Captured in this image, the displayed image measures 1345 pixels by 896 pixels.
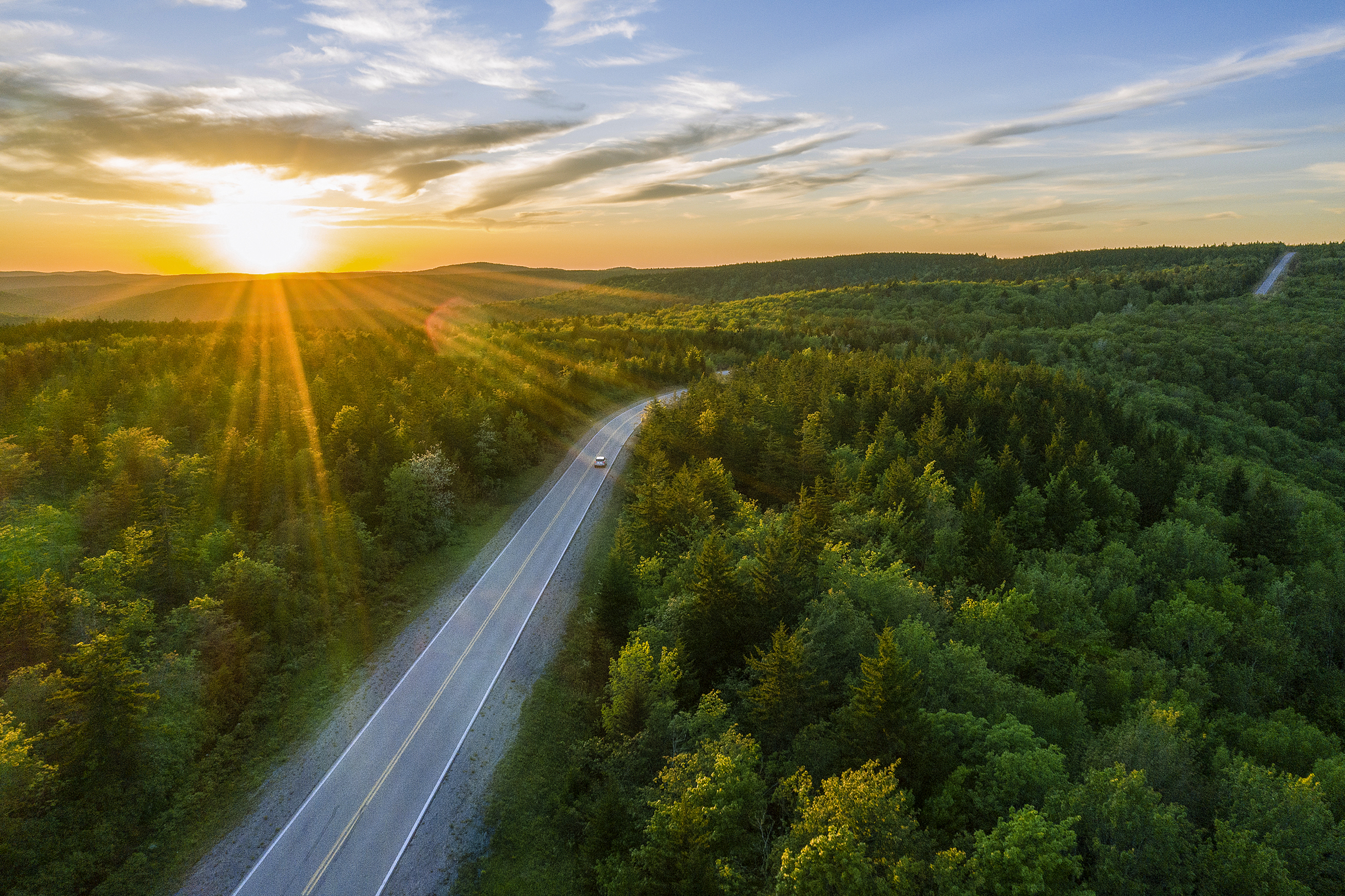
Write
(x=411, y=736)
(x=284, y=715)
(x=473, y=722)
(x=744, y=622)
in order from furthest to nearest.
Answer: (x=744, y=622), (x=473, y=722), (x=284, y=715), (x=411, y=736)

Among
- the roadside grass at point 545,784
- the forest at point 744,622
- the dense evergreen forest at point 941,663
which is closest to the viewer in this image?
the dense evergreen forest at point 941,663

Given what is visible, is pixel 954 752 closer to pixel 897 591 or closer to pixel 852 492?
pixel 897 591

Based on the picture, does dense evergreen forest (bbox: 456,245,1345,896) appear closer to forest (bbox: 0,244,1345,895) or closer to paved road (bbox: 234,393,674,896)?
forest (bbox: 0,244,1345,895)

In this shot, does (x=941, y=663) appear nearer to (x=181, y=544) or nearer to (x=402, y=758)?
(x=402, y=758)

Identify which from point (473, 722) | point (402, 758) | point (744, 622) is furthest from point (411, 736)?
point (744, 622)

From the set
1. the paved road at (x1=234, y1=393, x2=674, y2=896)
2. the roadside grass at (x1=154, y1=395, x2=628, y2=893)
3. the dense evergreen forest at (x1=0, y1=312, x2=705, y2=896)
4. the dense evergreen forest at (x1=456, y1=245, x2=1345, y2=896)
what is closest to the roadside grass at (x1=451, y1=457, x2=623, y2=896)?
the dense evergreen forest at (x1=456, y1=245, x2=1345, y2=896)

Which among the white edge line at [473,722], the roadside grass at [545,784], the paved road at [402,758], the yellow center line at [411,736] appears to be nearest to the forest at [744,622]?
the roadside grass at [545,784]

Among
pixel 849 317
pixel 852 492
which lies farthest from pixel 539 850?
pixel 849 317

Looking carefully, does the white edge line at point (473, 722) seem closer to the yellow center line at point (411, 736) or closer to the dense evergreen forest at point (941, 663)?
the yellow center line at point (411, 736)
